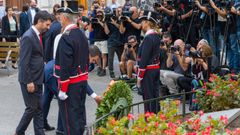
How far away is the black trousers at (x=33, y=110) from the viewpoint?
8.41 m

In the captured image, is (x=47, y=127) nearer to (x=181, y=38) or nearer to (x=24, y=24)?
(x=181, y=38)

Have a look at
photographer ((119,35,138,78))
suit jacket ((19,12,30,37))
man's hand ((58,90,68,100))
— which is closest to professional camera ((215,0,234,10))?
photographer ((119,35,138,78))

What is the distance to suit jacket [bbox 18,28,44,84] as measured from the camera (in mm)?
8297

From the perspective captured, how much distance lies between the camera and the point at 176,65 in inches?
465

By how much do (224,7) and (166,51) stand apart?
1.41 metres

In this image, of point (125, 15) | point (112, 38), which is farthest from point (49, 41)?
point (112, 38)

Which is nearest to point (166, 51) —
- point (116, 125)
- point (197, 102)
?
point (197, 102)

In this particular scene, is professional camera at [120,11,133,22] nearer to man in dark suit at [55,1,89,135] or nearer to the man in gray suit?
the man in gray suit

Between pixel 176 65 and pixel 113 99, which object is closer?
pixel 113 99

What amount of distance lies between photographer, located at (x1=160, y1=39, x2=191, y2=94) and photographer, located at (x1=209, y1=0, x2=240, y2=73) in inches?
37.3

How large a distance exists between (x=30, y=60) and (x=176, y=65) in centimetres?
413

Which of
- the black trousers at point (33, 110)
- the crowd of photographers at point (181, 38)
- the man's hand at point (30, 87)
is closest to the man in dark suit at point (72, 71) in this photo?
the man's hand at point (30, 87)

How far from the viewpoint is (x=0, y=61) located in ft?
51.4

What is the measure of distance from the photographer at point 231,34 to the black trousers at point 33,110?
4555 mm
